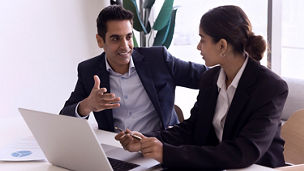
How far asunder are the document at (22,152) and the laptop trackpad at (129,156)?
280mm

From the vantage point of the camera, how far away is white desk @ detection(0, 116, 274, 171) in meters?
1.78

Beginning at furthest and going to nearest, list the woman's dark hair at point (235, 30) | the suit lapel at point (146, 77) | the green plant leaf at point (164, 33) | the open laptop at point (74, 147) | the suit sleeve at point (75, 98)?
the green plant leaf at point (164, 33) < the suit lapel at point (146, 77) < the suit sleeve at point (75, 98) < the woman's dark hair at point (235, 30) < the open laptop at point (74, 147)

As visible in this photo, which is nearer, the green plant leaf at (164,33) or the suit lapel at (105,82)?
the suit lapel at (105,82)

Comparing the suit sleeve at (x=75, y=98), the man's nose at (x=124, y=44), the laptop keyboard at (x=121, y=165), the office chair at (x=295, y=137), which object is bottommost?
the office chair at (x=295, y=137)

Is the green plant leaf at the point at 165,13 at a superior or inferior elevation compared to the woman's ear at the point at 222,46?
inferior

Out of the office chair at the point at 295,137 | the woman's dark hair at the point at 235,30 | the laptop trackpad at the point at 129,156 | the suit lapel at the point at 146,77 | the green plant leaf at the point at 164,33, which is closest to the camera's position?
the laptop trackpad at the point at 129,156

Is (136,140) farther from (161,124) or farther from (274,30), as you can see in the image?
(274,30)

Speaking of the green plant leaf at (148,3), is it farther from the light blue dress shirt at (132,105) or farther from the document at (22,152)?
the document at (22,152)

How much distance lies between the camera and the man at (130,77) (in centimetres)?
242

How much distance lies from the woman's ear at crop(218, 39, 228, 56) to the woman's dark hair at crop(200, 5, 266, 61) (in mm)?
12

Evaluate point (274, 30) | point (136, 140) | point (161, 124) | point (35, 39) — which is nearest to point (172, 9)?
point (274, 30)

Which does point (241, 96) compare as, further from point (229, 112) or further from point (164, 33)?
point (164, 33)

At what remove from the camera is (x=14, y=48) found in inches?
145

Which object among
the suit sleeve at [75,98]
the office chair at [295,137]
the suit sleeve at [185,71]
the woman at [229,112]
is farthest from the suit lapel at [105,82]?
the office chair at [295,137]
